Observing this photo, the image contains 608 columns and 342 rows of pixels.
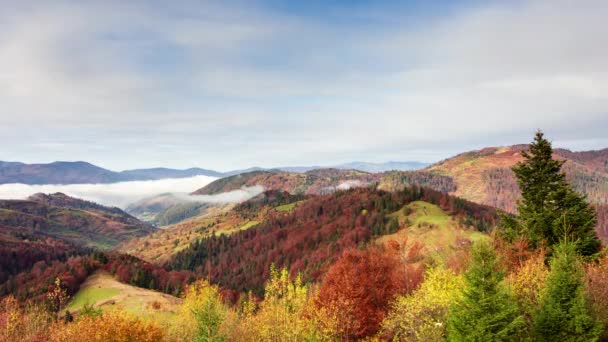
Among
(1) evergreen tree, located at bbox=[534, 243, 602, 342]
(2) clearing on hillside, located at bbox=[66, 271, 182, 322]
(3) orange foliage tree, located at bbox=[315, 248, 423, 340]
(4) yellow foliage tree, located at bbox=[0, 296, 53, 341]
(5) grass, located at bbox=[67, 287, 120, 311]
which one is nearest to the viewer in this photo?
(1) evergreen tree, located at bbox=[534, 243, 602, 342]

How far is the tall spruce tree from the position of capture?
55719 mm

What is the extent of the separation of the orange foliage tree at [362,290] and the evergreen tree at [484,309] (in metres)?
24.5

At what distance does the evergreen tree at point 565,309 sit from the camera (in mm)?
40438

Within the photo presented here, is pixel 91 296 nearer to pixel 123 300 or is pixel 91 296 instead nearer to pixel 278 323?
pixel 123 300

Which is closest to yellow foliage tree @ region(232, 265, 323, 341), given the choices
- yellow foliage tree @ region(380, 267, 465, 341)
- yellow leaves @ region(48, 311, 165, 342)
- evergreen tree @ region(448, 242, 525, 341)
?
yellow foliage tree @ region(380, 267, 465, 341)

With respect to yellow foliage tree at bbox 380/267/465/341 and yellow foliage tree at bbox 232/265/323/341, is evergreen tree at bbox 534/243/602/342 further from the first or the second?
yellow foliage tree at bbox 232/265/323/341

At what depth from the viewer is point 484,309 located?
39125mm

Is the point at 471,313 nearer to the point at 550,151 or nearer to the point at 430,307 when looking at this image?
the point at 430,307

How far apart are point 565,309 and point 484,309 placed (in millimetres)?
10623

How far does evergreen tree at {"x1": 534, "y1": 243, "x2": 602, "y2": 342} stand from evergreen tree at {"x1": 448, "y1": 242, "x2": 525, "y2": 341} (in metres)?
5.00

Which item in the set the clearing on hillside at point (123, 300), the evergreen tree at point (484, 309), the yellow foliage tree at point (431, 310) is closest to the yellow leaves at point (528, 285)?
the yellow foliage tree at point (431, 310)

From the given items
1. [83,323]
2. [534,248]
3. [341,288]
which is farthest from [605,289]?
[83,323]

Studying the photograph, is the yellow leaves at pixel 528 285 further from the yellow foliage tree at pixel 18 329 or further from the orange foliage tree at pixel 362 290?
the yellow foliage tree at pixel 18 329

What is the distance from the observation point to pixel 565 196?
190 feet
